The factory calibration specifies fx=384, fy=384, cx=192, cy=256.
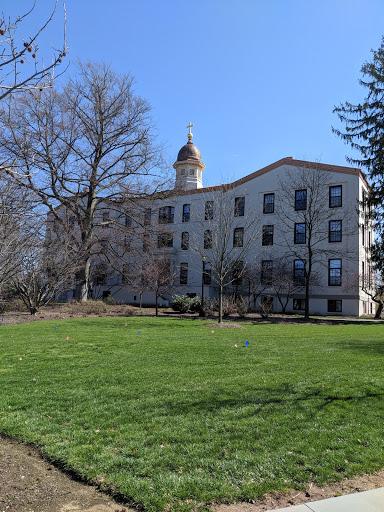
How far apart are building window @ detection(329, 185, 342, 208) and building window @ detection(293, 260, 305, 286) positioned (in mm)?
5199

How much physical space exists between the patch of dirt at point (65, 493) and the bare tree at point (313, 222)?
1042 inches

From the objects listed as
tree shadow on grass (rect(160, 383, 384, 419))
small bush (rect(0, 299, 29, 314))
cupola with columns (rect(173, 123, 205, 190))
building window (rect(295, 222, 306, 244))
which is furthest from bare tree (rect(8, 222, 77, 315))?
cupola with columns (rect(173, 123, 205, 190))

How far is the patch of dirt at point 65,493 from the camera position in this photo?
2.98 meters

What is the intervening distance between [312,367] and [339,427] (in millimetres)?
3137

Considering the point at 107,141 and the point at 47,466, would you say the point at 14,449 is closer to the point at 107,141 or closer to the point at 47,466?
the point at 47,466

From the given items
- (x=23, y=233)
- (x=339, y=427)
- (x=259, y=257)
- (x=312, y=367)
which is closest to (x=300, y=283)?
(x=259, y=257)

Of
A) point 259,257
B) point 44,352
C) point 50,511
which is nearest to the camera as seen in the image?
point 50,511

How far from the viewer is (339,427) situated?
459 cm

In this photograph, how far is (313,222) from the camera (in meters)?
30.6

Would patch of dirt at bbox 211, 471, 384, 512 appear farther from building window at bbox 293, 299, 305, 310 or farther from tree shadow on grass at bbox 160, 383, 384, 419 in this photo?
building window at bbox 293, 299, 305, 310

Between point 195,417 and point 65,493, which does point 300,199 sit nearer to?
point 195,417

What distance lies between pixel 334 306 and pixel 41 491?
2967 cm

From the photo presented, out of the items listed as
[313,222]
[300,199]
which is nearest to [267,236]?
A: [300,199]

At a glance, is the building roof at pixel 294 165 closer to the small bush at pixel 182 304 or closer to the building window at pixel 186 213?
the building window at pixel 186 213
